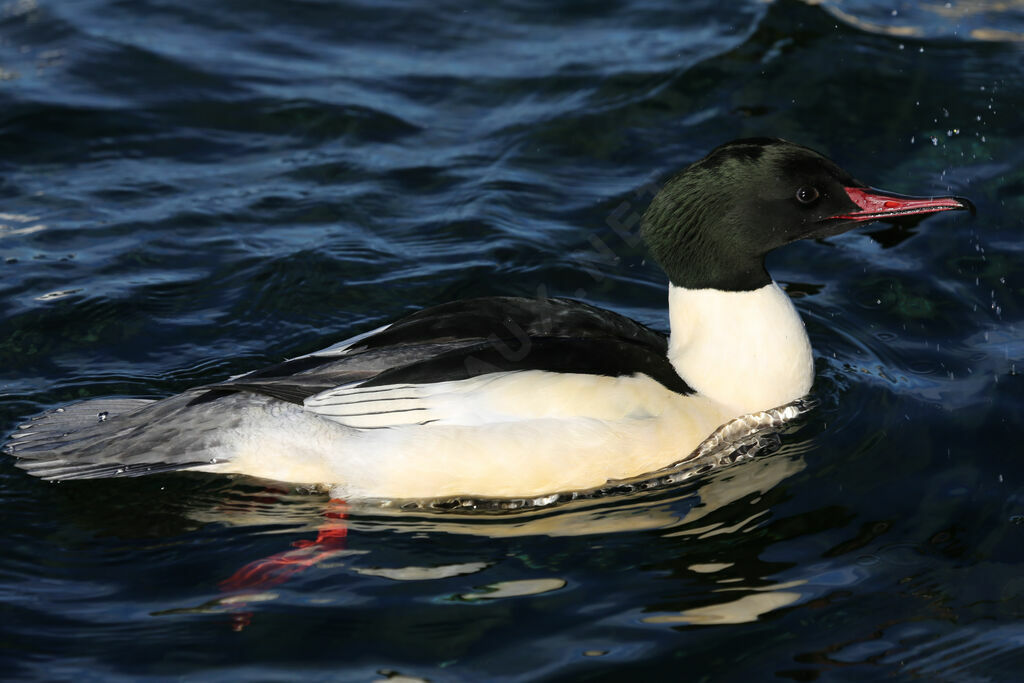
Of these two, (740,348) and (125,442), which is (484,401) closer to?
(740,348)

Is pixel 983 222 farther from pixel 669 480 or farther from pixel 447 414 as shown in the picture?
pixel 447 414

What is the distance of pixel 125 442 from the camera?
5.21 m

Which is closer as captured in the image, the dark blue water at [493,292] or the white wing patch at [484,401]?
the dark blue water at [493,292]

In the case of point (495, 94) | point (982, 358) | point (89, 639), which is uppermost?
point (495, 94)

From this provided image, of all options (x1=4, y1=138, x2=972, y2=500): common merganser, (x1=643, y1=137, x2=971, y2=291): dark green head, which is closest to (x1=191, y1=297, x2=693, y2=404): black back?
(x1=4, y1=138, x2=972, y2=500): common merganser

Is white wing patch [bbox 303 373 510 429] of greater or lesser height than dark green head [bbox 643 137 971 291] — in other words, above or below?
below

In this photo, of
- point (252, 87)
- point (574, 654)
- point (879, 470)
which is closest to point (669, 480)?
point (879, 470)

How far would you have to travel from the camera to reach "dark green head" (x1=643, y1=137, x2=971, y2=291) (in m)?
5.45

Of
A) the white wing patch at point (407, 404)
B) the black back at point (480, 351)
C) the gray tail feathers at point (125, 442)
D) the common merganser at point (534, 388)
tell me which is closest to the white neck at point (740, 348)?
the common merganser at point (534, 388)

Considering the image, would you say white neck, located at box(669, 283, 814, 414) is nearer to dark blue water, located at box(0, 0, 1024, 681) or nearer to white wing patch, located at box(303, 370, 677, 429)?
dark blue water, located at box(0, 0, 1024, 681)

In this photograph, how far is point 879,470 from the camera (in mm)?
5449

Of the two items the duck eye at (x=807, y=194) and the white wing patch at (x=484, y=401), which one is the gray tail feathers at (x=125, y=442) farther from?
the duck eye at (x=807, y=194)

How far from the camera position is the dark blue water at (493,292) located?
4465mm

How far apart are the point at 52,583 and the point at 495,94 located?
5.70 metres
